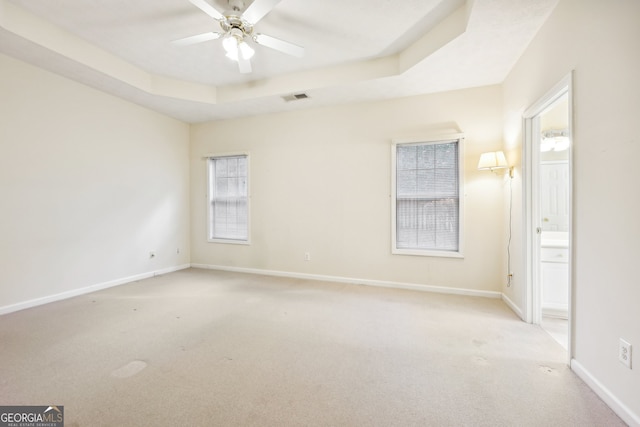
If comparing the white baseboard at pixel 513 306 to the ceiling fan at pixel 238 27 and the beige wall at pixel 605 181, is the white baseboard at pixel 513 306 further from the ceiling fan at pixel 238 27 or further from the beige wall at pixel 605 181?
the ceiling fan at pixel 238 27

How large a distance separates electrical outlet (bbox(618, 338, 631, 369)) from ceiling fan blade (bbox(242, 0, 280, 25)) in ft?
10.1

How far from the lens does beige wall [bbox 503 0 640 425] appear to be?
1.44m

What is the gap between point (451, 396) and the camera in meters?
1.67

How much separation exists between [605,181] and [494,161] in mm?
1611

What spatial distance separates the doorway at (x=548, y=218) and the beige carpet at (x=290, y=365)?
0.37 meters

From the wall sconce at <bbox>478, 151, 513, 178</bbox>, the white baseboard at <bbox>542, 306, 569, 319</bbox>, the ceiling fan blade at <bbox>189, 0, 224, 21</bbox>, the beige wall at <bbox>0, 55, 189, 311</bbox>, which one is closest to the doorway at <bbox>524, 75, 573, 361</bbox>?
the white baseboard at <bbox>542, 306, 569, 319</bbox>

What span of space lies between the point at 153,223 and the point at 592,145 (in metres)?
5.49

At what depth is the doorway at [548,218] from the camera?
2703 millimetres

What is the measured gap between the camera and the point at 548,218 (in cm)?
340

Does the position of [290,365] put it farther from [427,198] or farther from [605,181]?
[427,198]

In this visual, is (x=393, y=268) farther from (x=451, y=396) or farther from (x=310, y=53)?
(x=310, y=53)

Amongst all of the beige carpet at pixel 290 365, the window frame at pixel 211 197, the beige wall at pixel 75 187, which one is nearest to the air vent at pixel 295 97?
the window frame at pixel 211 197

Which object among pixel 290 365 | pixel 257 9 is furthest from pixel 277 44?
pixel 290 365

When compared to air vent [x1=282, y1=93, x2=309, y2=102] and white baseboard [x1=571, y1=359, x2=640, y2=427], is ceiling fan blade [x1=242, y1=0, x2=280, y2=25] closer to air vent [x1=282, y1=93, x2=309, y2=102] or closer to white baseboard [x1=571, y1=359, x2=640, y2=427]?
air vent [x1=282, y1=93, x2=309, y2=102]
